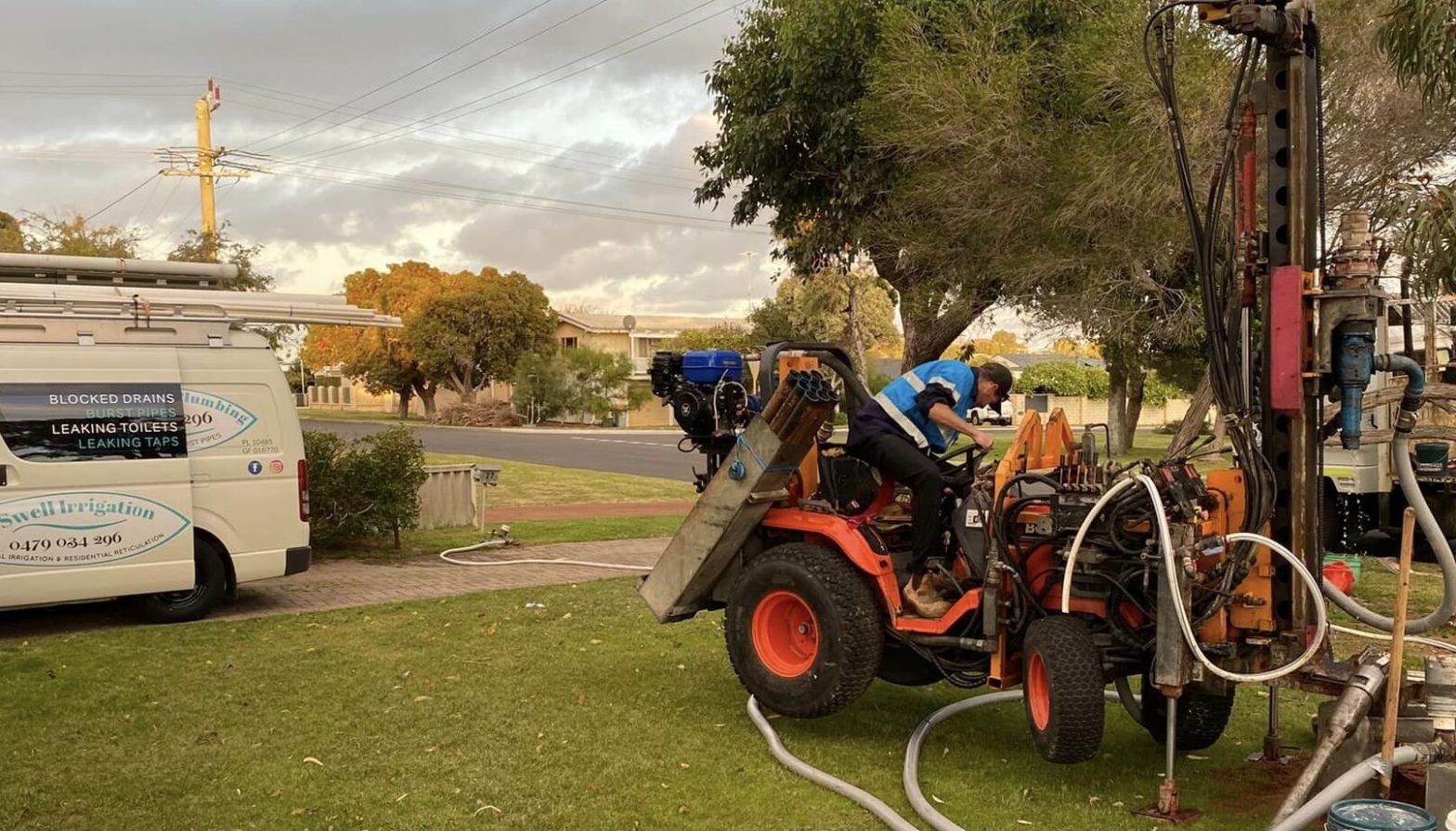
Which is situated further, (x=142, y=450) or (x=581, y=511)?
(x=581, y=511)

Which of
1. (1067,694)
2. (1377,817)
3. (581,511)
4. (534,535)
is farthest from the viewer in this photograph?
(581,511)

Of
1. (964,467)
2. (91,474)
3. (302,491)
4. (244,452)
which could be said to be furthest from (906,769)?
(91,474)

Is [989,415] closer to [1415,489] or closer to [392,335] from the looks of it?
[1415,489]

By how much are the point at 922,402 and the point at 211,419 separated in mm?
5926

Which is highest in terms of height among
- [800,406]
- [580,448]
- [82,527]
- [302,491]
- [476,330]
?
[476,330]

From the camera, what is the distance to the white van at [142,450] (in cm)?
856

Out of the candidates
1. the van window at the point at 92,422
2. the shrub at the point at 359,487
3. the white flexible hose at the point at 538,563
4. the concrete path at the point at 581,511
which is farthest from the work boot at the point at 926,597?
the concrete path at the point at 581,511

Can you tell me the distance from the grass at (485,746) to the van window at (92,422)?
1370 mm

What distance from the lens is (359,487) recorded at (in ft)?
42.2

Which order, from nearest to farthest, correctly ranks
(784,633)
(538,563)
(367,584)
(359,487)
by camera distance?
1. (784,633)
2. (367,584)
3. (538,563)
4. (359,487)

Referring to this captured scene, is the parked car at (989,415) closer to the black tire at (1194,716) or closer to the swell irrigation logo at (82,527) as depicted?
the black tire at (1194,716)

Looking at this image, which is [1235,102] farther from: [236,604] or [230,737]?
[236,604]

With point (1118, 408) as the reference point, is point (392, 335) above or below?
above

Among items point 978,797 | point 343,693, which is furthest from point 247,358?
point 978,797
